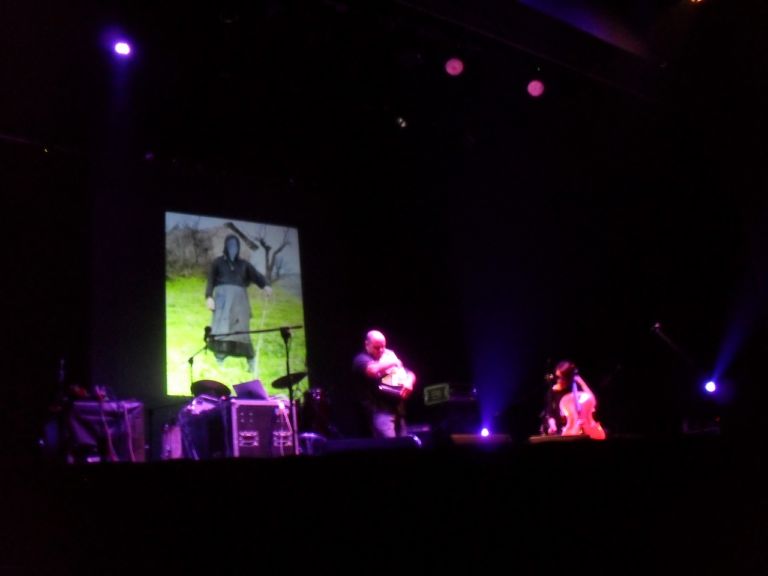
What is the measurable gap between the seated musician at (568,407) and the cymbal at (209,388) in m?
2.87

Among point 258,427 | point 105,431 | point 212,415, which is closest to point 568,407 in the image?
point 258,427

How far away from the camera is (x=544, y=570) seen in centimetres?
234

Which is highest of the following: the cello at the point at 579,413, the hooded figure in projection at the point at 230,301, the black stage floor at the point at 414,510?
the hooded figure in projection at the point at 230,301

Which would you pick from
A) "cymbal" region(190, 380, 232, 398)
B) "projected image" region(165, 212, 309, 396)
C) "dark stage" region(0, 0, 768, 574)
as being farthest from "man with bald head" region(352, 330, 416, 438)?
"projected image" region(165, 212, 309, 396)

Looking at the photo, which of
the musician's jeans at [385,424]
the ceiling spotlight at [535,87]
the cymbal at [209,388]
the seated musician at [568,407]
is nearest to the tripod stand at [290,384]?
the cymbal at [209,388]

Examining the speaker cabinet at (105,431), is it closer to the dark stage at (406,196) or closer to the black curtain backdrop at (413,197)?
the dark stage at (406,196)

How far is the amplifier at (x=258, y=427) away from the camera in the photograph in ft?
21.1

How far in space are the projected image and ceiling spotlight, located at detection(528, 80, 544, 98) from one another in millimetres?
3039

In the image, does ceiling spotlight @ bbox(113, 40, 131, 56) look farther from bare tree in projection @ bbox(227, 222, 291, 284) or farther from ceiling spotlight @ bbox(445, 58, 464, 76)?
ceiling spotlight @ bbox(445, 58, 464, 76)

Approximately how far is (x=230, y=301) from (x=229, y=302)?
0.05 ft

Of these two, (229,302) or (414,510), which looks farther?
(229,302)

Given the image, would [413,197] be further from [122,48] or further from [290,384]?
[122,48]

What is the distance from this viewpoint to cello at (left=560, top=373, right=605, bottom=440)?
6.82 metres

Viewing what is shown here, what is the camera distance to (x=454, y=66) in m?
6.98
